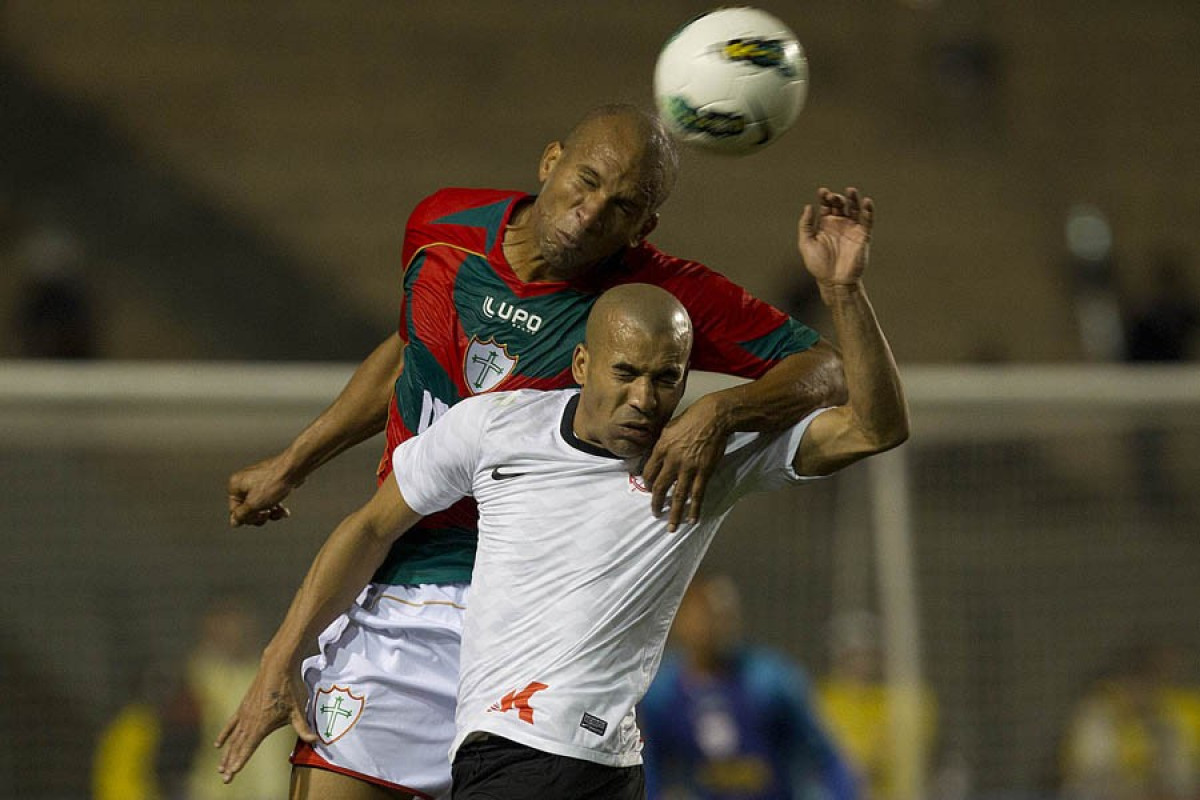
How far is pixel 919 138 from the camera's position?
15312mm

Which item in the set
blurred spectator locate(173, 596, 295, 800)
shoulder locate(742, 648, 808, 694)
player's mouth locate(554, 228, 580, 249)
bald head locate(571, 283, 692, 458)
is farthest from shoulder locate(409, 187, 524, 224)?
blurred spectator locate(173, 596, 295, 800)

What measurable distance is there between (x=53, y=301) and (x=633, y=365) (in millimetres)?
9685

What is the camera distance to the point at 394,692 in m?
3.78

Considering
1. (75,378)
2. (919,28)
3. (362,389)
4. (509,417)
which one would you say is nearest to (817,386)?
(509,417)

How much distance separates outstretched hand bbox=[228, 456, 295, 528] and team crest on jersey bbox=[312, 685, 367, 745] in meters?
0.54

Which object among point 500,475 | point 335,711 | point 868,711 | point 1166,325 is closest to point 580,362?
point 500,475

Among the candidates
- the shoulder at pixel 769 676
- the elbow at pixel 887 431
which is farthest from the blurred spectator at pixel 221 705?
the elbow at pixel 887 431

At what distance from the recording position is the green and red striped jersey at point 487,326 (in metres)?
3.65

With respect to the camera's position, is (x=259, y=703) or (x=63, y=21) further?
(x=63, y=21)

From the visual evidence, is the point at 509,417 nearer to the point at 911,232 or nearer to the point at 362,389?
the point at 362,389

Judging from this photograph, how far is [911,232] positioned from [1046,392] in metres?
7.31

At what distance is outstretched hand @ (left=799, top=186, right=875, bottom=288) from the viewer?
320 cm

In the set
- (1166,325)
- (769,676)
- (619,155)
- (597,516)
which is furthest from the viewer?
(1166,325)

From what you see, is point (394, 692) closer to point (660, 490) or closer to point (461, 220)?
point (660, 490)
